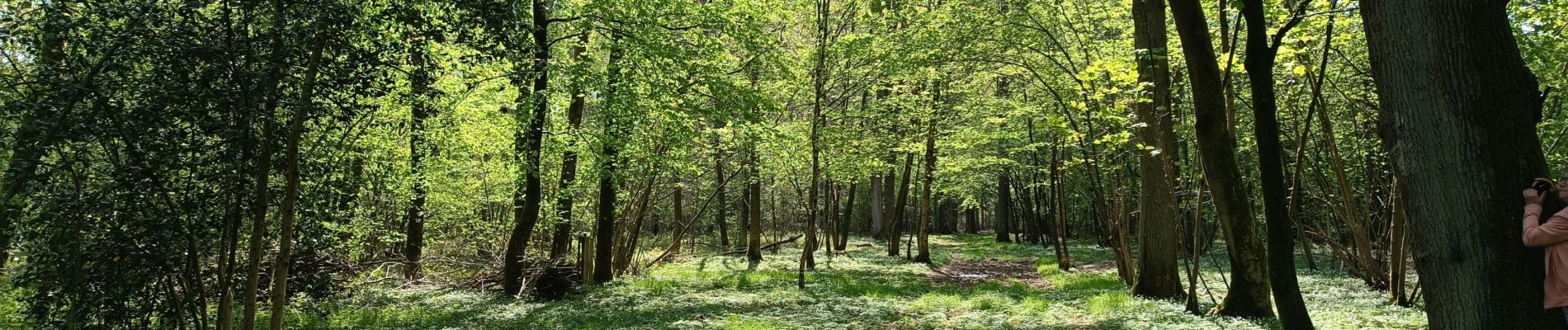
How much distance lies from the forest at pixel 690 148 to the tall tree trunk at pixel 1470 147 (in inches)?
0.4

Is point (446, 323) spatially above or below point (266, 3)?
below

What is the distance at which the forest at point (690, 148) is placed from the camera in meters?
3.07

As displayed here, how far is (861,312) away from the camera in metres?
10.1

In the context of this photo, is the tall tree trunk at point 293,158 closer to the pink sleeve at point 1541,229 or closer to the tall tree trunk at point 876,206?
the pink sleeve at point 1541,229

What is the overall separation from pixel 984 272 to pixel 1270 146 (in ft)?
46.7

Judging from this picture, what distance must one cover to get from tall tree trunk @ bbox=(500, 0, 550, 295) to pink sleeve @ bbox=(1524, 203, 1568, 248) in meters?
8.90

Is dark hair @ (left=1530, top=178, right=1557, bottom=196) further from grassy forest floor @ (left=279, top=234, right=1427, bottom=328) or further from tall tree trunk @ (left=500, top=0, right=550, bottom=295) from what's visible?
tall tree trunk @ (left=500, top=0, right=550, bottom=295)

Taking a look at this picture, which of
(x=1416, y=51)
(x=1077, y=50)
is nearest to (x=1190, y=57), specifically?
(x=1416, y=51)

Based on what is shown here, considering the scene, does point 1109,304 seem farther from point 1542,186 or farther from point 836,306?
point 1542,186

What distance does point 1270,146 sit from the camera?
4230mm

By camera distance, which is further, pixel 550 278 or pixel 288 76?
pixel 550 278

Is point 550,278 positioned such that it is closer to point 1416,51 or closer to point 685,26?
point 685,26

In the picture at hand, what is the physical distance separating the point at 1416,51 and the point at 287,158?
6.87m

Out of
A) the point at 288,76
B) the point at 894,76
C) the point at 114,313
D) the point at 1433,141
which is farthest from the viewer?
the point at 894,76
